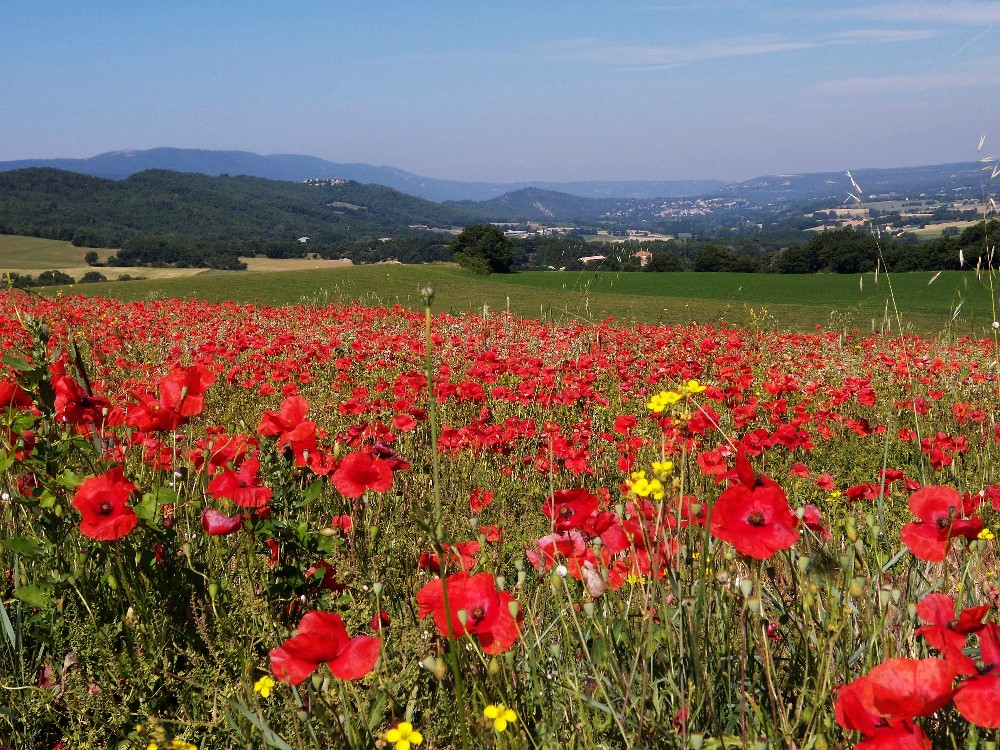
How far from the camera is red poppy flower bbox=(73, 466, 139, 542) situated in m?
1.80

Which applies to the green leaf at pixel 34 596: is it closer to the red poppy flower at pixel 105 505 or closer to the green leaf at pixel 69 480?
the green leaf at pixel 69 480

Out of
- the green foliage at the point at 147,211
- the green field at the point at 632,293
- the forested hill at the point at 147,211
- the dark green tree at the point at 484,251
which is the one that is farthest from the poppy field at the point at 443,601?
the forested hill at the point at 147,211

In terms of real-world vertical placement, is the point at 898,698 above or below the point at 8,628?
above

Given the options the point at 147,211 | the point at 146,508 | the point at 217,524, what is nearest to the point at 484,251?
the point at 146,508

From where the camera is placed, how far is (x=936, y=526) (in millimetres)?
1476

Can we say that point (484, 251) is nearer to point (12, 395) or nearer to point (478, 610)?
point (12, 395)

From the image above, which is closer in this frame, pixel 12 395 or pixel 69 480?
pixel 69 480

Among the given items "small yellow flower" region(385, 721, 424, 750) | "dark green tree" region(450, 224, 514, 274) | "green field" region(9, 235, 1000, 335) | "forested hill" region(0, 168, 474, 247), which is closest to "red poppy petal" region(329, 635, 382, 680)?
"small yellow flower" region(385, 721, 424, 750)

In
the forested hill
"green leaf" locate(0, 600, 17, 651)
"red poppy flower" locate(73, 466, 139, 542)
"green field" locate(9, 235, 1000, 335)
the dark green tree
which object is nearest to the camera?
"red poppy flower" locate(73, 466, 139, 542)

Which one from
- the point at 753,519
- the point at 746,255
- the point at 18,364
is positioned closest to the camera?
the point at 753,519

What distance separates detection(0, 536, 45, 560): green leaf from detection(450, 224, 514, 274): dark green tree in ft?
167

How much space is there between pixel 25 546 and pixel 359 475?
1025 millimetres

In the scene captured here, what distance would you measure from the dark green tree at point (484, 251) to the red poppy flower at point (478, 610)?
51712mm

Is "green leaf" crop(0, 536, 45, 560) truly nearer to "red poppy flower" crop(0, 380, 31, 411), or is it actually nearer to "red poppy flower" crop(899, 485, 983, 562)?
"red poppy flower" crop(0, 380, 31, 411)
